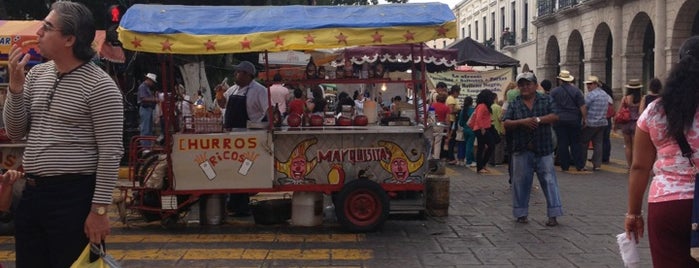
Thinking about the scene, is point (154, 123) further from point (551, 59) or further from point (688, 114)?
point (551, 59)

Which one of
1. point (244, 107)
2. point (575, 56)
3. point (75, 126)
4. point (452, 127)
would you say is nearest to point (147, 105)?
point (452, 127)

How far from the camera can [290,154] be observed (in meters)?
8.07

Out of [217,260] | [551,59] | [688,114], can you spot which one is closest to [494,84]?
[217,260]

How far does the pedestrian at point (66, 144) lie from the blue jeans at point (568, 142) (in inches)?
448

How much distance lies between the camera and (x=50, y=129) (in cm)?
363

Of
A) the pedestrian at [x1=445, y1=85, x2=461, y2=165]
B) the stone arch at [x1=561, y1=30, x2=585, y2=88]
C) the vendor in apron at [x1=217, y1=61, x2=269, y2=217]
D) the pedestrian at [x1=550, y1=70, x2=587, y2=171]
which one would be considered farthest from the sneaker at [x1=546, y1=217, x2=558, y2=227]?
the stone arch at [x1=561, y1=30, x2=585, y2=88]

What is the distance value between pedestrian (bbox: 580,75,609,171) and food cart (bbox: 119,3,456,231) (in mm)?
6909

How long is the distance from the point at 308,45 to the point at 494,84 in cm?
1344

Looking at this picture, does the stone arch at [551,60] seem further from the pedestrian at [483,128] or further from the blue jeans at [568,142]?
the pedestrian at [483,128]

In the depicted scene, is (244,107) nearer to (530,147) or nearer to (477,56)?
(530,147)

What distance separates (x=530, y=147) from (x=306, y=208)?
8.29ft

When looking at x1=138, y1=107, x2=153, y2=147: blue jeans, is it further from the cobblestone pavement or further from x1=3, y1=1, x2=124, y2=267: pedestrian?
x1=3, y1=1, x2=124, y2=267: pedestrian

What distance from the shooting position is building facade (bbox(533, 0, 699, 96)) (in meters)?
26.0

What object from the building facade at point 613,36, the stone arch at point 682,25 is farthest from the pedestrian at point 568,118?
the stone arch at point 682,25
